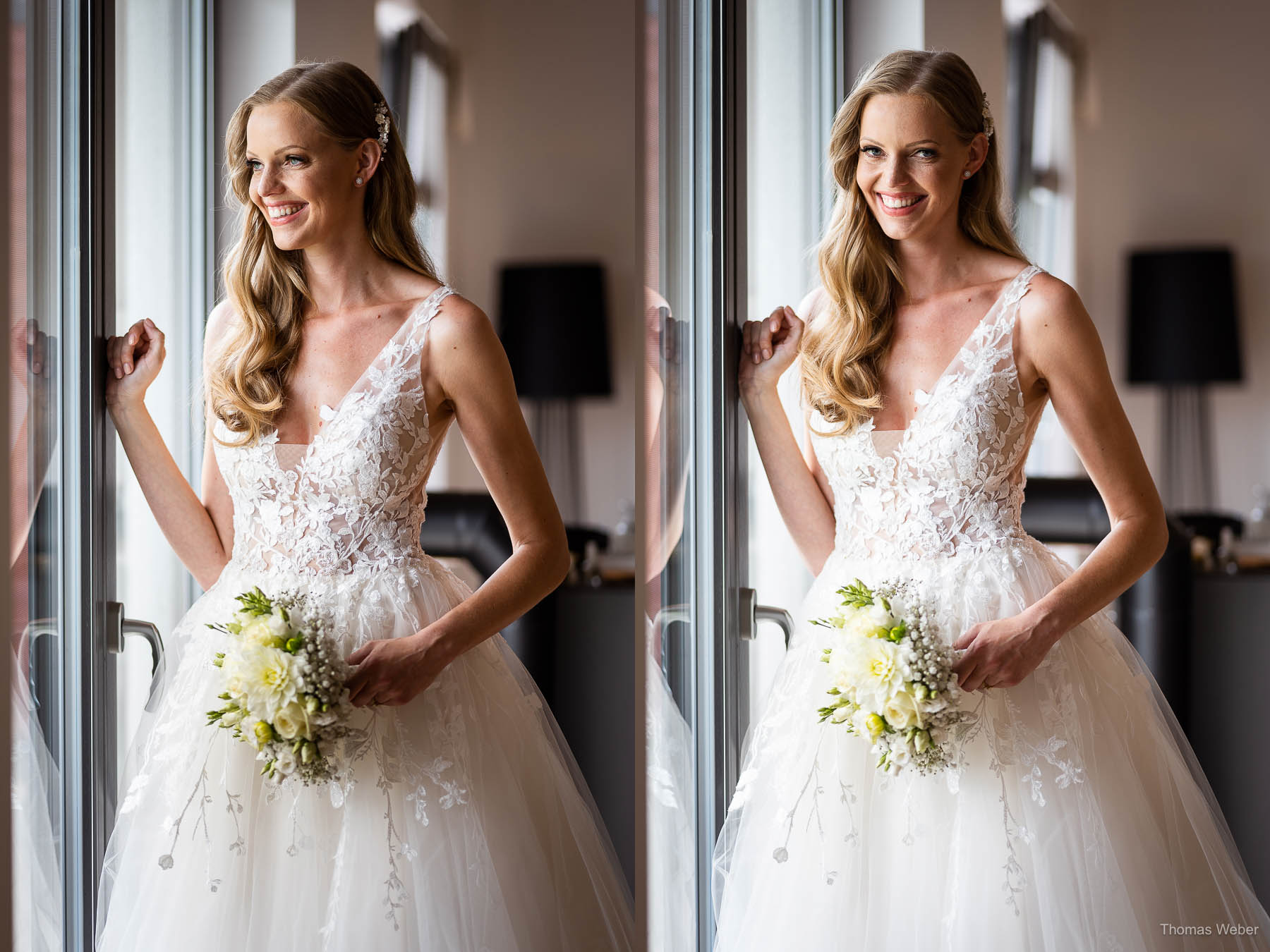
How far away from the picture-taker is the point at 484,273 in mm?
1404

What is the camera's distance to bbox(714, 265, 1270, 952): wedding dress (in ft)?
4.54

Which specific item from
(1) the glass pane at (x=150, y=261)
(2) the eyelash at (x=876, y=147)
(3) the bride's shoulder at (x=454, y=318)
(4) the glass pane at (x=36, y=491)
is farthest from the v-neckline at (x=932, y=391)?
(4) the glass pane at (x=36, y=491)

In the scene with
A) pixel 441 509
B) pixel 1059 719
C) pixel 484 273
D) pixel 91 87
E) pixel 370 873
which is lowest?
pixel 370 873

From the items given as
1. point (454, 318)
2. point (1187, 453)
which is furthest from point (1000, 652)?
point (1187, 453)

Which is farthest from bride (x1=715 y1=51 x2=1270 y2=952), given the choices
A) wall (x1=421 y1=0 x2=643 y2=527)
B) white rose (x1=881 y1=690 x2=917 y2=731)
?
wall (x1=421 y1=0 x2=643 y2=527)

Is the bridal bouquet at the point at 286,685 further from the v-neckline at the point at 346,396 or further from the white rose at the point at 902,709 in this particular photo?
the white rose at the point at 902,709

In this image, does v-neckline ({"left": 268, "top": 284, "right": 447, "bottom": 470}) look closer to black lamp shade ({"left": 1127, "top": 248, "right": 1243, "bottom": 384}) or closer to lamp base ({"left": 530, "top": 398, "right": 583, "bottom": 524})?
lamp base ({"left": 530, "top": 398, "right": 583, "bottom": 524})

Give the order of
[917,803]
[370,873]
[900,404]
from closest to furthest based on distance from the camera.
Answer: [370,873]
[917,803]
[900,404]

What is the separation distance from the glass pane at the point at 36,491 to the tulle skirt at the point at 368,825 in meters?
0.09

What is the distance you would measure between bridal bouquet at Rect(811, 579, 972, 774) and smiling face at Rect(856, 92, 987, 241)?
0.56m

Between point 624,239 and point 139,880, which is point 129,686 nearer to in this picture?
point 139,880

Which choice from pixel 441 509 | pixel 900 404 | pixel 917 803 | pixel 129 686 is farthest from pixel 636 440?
pixel 129 686

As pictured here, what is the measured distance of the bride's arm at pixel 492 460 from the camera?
140cm

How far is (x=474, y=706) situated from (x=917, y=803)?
63 cm
